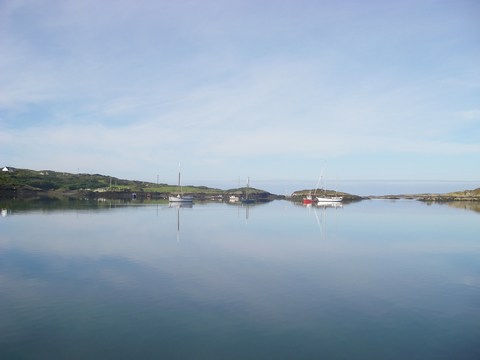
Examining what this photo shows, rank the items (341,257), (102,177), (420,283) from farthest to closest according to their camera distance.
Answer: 1. (102,177)
2. (341,257)
3. (420,283)

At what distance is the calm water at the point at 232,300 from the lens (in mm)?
12180

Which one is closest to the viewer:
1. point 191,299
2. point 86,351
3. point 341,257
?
point 86,351

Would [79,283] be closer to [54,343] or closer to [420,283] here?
[54,343]

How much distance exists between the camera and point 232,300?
1667 cm

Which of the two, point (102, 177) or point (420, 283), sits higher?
point (102, 177)

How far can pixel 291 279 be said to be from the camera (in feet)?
67.7

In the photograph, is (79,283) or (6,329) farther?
(79,283)

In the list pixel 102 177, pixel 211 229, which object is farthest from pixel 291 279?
pixel 102 177

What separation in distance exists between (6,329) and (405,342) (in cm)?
1264

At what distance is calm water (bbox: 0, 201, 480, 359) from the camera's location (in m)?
12.2

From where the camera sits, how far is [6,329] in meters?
12.7

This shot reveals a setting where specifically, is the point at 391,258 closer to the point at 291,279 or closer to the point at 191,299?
the point at 291,279

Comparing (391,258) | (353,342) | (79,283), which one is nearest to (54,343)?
(79,283)

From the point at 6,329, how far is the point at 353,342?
1097 centimetres
